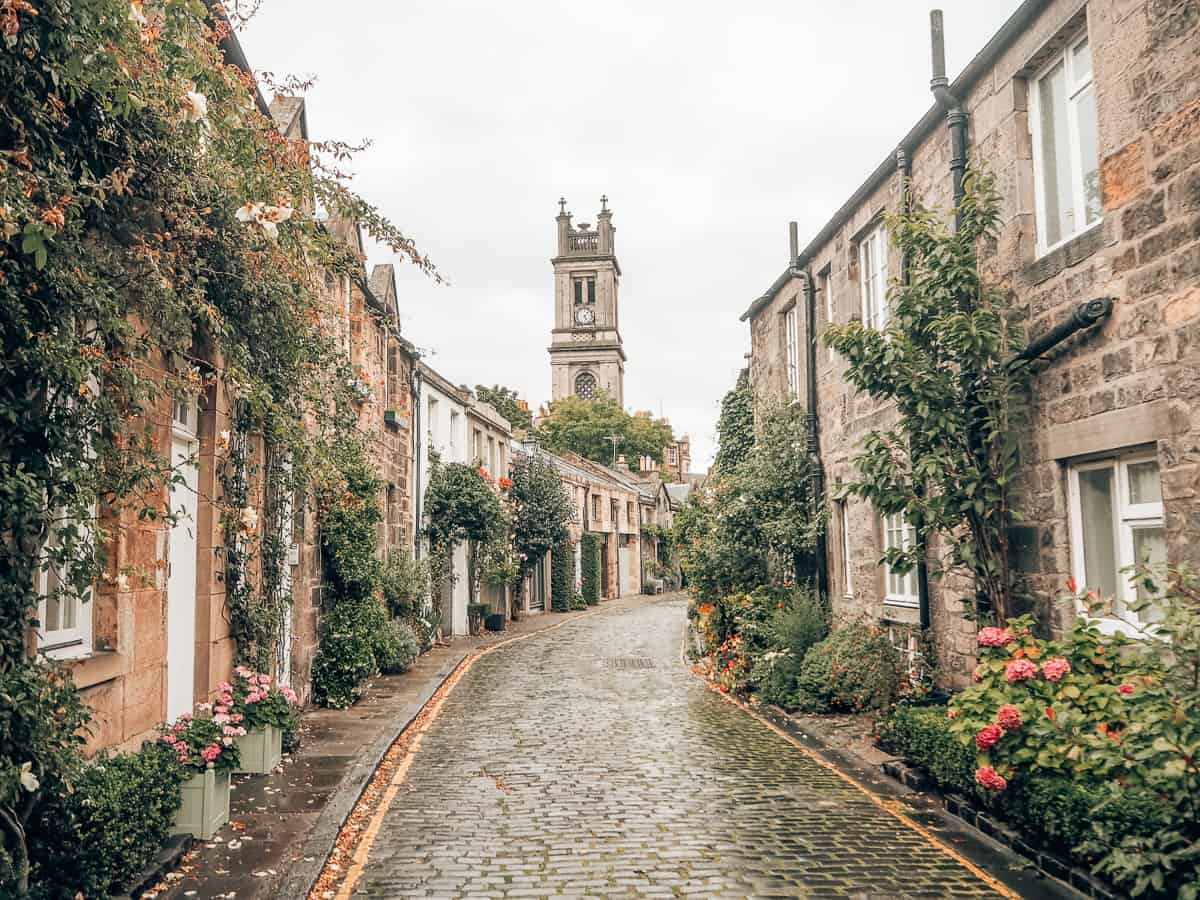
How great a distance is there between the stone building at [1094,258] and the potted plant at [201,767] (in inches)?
245

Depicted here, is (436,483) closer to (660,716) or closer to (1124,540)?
(660,716)

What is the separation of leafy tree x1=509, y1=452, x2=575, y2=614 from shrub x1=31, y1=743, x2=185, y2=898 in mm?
23270

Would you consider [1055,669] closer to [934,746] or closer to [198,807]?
[934,746]

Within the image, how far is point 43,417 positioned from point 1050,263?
23.8 ft

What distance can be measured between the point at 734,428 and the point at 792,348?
283 cm

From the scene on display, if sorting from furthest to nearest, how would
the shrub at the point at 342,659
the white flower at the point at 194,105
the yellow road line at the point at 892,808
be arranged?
the shrub at the point at 342,659
the yellow road line at the point at 892,808
the white flower at the point at 194,105

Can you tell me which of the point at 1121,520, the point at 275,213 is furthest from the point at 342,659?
the point at 1121,520

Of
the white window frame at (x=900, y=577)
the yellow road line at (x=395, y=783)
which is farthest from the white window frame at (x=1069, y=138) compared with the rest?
the yellow road line at (x=395, y=783)

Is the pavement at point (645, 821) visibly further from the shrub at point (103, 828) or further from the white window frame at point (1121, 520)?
the white window frame at point (1121, 520)

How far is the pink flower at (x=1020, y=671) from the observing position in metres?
6.84

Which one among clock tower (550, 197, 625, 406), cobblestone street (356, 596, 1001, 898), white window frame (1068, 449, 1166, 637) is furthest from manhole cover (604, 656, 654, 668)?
clock tower (550, 197, 625, 406)

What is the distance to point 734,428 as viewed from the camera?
1970cm

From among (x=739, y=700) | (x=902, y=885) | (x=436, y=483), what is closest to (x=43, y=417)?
(x=902, y=885)

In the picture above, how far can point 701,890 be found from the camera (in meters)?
5.96
